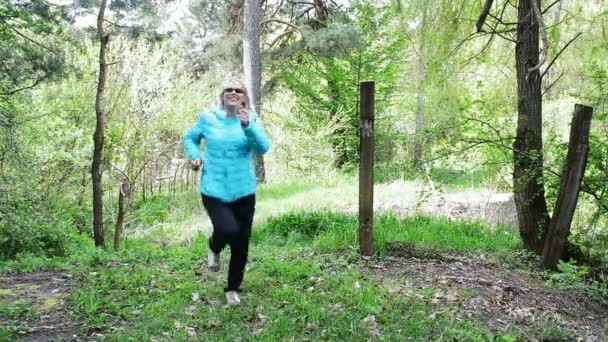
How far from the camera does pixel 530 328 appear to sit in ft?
13.6

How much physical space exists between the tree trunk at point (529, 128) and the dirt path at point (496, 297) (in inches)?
34.6

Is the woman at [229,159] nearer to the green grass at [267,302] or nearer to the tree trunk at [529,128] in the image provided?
the green grass at [267,302]

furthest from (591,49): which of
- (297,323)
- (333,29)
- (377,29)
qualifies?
(377,29)

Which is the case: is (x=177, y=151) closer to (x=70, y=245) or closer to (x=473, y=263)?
(x=70, y=245)

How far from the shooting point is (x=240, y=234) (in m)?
4.32

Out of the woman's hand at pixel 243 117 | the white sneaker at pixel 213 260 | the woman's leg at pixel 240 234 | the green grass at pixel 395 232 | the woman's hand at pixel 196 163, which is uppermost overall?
the woman's hand at pixel 243 117

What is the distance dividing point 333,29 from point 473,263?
36.8 ft

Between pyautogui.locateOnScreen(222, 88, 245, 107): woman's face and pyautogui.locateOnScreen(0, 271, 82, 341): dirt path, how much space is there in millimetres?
2223

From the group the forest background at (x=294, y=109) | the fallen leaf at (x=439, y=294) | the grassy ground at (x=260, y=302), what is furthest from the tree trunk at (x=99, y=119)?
the fallen leaf at (x=439, y=294)

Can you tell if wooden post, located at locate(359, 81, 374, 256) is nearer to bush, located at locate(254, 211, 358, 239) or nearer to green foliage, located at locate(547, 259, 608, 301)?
green foliage, located at locate(547, 259, 608, 301)

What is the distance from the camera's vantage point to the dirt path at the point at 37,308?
384 centimetres

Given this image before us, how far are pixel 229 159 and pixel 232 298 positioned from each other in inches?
50.9

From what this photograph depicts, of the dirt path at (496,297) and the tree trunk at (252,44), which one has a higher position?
the tree trunk at (252,44)

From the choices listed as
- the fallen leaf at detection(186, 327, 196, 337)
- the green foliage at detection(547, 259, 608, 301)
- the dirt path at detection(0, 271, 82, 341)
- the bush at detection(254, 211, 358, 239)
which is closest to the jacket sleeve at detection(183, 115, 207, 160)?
the fallen leaf at detection(186, 327, 196, 337)
